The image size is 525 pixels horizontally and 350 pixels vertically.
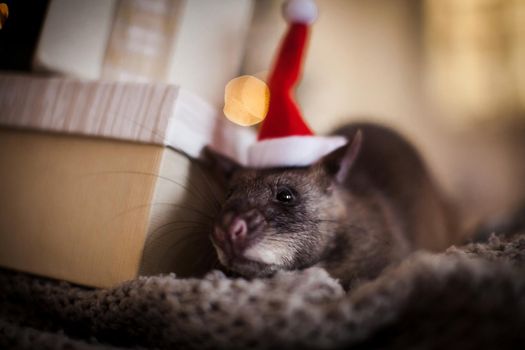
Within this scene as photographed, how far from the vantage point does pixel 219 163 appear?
1.40m

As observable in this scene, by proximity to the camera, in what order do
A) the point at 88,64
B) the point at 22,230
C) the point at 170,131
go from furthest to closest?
the point at 88,64 → the point at 22,230 → the point at 170,131

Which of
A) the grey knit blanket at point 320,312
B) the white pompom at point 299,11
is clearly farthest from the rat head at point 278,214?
the white pompom at point 299,11

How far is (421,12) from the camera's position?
2830mm

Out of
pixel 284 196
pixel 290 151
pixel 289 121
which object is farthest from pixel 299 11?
pixel 284 196

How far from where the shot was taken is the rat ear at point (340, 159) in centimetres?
135

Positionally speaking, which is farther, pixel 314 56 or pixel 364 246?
pixel 314 56

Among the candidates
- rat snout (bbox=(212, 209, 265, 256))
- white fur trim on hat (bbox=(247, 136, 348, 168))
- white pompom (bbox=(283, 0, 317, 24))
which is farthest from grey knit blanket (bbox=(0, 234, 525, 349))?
white pompom (bbox=(283, 0, 317, 24))

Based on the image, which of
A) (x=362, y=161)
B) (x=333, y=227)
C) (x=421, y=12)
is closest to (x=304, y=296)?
(x=333, y=227)

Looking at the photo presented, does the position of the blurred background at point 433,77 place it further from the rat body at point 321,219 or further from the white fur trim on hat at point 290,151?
the white fur trim on hat at point 290,151

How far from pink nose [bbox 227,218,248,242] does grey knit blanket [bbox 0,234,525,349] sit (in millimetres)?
202

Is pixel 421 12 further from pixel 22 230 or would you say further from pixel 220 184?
pixel 22 230

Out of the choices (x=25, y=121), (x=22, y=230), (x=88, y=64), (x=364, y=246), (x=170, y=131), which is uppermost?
(x=88, y=64)

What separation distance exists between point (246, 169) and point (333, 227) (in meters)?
0.37

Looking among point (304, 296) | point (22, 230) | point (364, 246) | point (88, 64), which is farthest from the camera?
point (88, 64)
